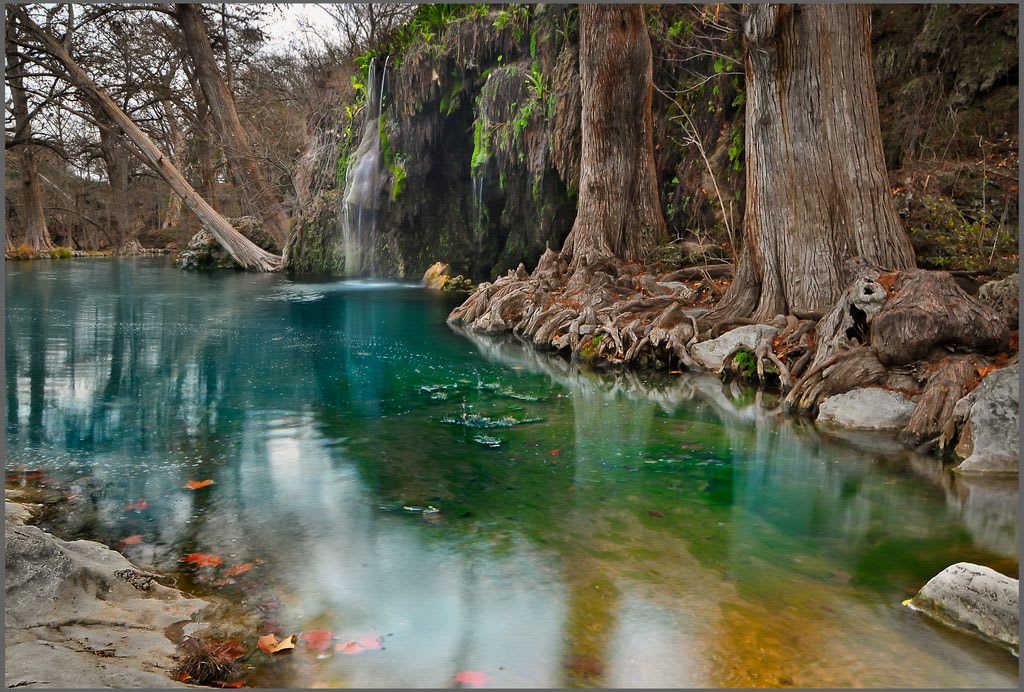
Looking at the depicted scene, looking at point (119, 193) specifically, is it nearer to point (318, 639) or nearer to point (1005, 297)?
point (1005, 297)

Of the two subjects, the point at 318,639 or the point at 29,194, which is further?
the point at 29,194

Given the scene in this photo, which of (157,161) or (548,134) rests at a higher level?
(157,161)

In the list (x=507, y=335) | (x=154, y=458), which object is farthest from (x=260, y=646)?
(x=507, y=335)

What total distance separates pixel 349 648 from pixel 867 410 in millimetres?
5565

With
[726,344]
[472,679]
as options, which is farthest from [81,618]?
[726,344]

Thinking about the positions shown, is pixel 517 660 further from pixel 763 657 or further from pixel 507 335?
pixel 507 335

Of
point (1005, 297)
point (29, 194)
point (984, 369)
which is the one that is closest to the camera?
point (984, 369)

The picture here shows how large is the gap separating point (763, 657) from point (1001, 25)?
36.2ft

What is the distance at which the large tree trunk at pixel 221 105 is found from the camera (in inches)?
1125

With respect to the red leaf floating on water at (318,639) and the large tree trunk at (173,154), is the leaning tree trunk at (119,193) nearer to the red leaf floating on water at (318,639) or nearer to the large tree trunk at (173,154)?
the large tree trunk at (173,154)

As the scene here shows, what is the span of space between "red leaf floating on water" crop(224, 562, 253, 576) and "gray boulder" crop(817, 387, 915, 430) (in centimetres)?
542

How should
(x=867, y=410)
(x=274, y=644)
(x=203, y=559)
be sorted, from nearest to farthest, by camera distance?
(x=274, y=644) < (x=203, y=559) < (x=867, y=410)

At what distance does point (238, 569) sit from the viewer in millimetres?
4168

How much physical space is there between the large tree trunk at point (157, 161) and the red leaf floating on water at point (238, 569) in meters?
25.3
